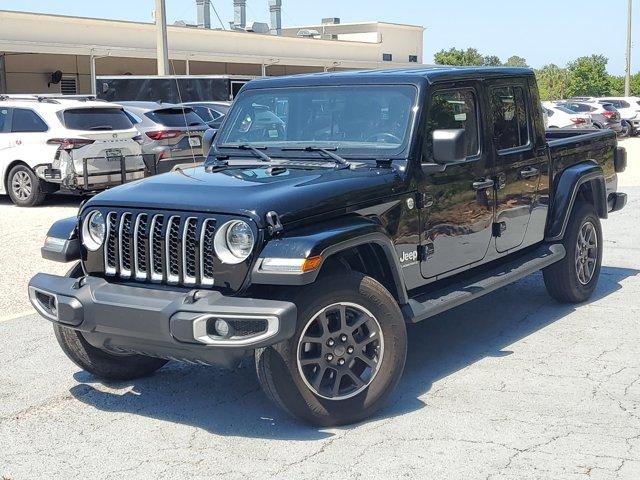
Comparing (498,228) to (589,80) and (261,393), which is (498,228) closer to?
(261,393)

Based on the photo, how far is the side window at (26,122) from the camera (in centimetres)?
1501

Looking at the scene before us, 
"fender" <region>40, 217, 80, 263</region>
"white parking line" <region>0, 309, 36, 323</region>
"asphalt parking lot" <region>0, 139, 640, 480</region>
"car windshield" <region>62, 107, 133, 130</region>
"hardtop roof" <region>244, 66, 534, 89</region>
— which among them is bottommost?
"asphalt parking lot" <region>0, 139, 640, 480</region>

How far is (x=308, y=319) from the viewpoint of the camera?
16.1ft

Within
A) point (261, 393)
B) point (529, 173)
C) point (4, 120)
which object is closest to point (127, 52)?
point (4, 120)

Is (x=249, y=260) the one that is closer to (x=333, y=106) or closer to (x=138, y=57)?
(x=333, y=106)

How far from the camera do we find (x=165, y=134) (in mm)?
16688

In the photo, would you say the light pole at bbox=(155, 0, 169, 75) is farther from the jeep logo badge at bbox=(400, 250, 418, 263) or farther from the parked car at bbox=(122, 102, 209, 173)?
the jeep logo badge at bbox=(400, 250, 418, 263)

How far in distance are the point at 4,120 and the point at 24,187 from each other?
3.93 ft

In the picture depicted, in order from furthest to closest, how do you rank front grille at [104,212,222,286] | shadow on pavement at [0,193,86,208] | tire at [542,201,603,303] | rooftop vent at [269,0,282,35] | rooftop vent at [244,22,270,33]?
rooftop vent at [269,0,282,35] < rooftop vent at [244,22,270,33] < shadow on pavement at [0,193,86,208] < tire at [542,201,603,303] < front grille at [104,212,222,286]

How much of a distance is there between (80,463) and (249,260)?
130cm

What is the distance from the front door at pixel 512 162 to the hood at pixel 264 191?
1.29 meters

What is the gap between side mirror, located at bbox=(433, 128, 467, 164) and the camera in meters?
5.70

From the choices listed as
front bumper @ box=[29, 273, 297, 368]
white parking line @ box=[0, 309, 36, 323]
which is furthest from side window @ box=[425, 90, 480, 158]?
white parking line @ box=[0, 309, 36, 323]

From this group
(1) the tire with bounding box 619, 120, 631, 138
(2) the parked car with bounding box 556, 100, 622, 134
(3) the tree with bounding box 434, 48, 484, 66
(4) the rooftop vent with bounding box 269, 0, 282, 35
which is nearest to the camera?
(2) the parked car with bounding box 556, 100, 622, 134
